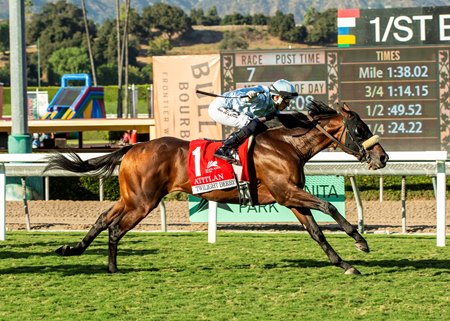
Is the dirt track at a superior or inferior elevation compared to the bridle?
inferior

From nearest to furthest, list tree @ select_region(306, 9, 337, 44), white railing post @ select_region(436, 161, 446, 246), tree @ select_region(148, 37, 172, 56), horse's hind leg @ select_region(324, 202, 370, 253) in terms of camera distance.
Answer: horse's hind leg @ select_region(324, 202, 370, 253), white railing post @ select_region(436, 161, 446, 246), tree @ select_region(148, 37, 172, 56), tree @ select_region(306, 9, 337, 44)

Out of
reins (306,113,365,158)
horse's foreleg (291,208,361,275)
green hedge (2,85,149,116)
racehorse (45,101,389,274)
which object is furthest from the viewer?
green hedge (2,85,149,116)

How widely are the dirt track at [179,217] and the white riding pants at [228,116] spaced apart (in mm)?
3283

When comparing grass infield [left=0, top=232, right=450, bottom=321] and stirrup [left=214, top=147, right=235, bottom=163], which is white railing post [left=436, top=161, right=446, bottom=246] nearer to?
grass infield [left=0, top=232, right=450, bottom=321]

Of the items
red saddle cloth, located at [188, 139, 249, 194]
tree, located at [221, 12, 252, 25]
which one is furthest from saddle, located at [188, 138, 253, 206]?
tree, located at [221, 12, 252, 25]

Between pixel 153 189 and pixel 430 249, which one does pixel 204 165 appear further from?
pixel 430 249

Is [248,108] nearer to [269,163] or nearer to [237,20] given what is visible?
[269,163]

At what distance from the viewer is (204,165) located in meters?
7.64

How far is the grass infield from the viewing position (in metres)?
5.97

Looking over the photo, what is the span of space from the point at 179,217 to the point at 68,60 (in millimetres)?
87235

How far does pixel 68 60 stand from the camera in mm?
98375

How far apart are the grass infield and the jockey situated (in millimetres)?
976

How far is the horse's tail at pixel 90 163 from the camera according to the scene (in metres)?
8.09

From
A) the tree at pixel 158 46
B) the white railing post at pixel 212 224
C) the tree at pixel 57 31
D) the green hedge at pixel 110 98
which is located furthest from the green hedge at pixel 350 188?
the tree at pixel 158 46
